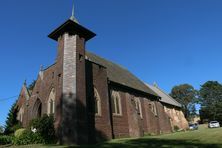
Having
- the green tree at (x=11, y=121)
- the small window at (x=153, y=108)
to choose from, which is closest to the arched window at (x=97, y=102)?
the green tree at (x=11, y=121)

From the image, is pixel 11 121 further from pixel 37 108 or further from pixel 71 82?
pixel 71 82

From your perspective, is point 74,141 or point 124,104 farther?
point 124,104

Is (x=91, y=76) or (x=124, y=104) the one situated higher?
(x=91, y=76)

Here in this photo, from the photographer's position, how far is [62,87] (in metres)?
19.9

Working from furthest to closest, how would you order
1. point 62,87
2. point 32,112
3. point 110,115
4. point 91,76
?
point 32,112
point 110,115
point 91,76
point 62,87

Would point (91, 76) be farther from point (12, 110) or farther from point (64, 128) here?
point (12, 110)

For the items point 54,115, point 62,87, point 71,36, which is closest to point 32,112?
point 54,115

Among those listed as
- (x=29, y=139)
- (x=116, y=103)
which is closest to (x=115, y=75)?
(x=116, y=103)

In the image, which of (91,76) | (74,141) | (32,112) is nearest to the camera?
(74,141)

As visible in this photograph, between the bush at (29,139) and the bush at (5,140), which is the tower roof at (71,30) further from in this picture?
the bush at (5,140)

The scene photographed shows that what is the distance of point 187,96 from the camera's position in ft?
296

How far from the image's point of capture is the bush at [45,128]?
65.1ft

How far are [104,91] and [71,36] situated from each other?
6.38 metres

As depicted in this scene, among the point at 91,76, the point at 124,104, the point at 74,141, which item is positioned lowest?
the point at 74,141
